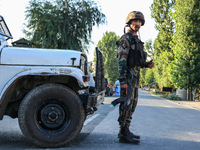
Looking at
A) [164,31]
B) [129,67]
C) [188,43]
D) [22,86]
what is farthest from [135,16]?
[164,31]

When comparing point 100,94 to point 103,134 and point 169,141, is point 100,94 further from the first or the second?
point 169,141

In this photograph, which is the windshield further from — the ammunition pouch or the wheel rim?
the ammunition pouch

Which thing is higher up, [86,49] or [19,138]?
[86,49]

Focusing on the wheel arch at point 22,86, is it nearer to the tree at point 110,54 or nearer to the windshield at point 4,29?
the windshield at point 4,29

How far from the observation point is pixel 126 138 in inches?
168

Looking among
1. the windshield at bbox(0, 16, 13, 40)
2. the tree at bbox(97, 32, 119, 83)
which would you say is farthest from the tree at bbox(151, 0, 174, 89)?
the windshield at bbox(0, 16, 13, 40)

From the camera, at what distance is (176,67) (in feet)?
91.3

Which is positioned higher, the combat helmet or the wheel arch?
the combat helmet

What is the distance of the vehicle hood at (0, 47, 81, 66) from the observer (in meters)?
3.67

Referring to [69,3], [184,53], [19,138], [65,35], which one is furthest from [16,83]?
[184,53]

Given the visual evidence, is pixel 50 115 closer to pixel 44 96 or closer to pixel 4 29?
pixel 44 96

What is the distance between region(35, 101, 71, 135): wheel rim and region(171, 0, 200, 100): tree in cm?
2463

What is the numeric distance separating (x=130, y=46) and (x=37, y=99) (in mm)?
1736

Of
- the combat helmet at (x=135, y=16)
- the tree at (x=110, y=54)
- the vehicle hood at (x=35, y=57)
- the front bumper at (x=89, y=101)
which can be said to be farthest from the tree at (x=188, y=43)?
the tree at (x=110, y=54)
